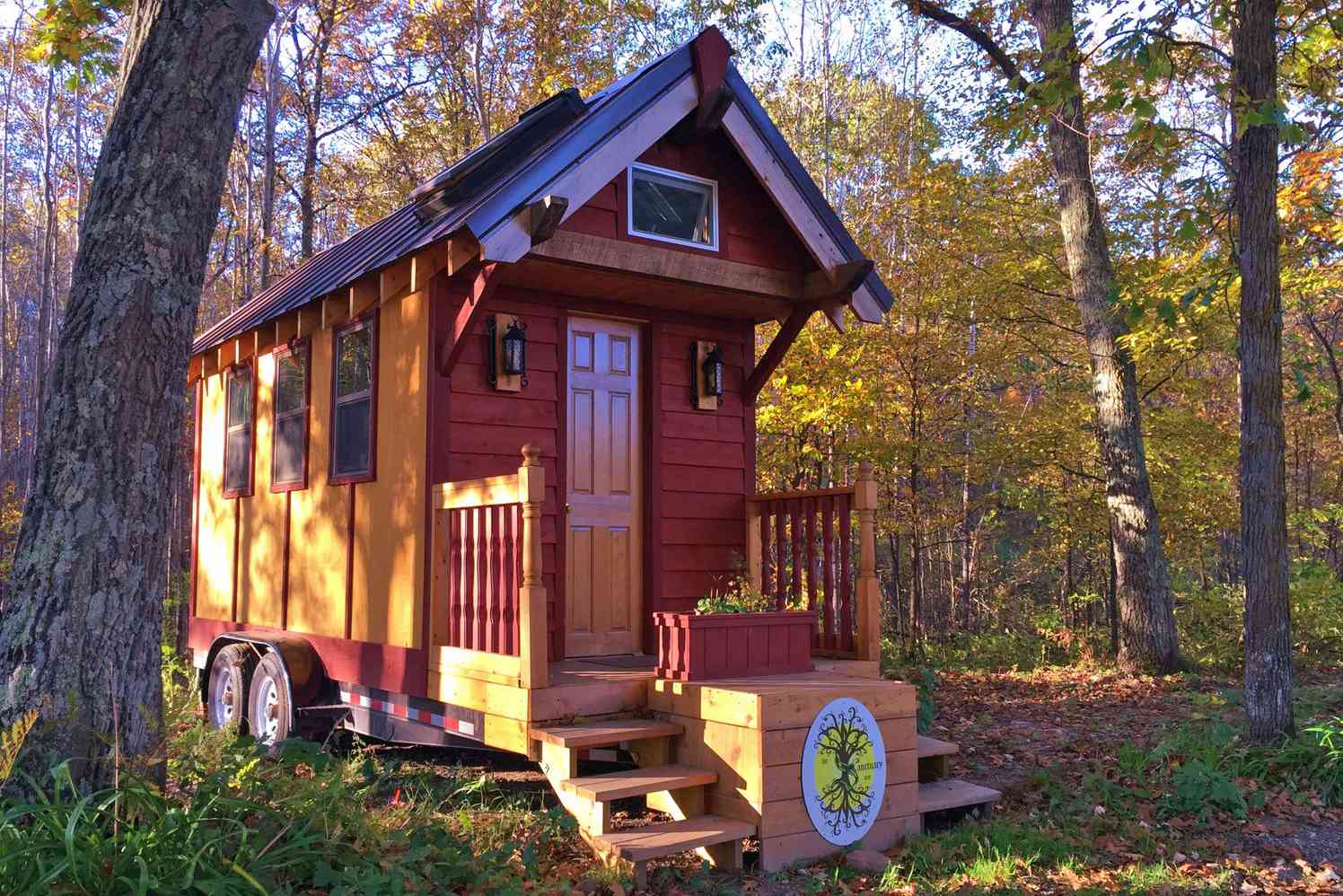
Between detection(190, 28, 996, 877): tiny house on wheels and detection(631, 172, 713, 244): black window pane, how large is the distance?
0.03 meters

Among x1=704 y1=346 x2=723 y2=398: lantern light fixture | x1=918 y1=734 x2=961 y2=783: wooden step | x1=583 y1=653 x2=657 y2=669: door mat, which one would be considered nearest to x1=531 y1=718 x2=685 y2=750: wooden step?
x1=583 y1=653 x2=657 y2=669: door mat

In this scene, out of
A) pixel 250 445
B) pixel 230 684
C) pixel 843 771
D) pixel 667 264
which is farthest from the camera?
pixel 250 445

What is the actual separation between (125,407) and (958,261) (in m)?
10.8

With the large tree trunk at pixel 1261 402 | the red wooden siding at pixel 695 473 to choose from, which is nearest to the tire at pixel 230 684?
the red wooden siding at pixel 695 473

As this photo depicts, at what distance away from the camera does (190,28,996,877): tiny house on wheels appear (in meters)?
5.36

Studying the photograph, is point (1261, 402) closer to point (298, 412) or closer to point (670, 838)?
point (670, 838)

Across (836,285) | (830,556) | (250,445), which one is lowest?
(830,556)

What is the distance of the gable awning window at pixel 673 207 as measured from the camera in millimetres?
6984

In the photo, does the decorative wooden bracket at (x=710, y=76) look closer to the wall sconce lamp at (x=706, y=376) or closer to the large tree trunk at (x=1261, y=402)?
the wall sconce lamp at (x=706, y=376)

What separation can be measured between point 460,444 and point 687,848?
303cm

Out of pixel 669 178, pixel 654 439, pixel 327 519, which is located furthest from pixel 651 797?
pixel 669 178

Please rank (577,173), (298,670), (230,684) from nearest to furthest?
(577,173) → (298,670) → (230,684)

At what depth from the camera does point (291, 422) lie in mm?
8383

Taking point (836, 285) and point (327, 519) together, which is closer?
point (836, 285)
